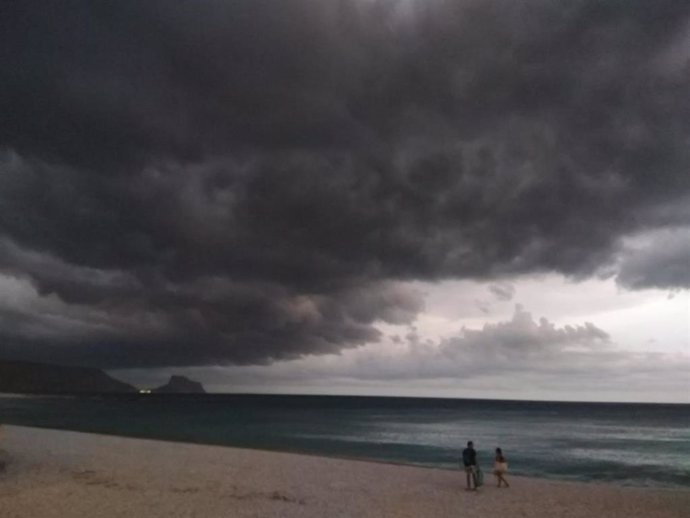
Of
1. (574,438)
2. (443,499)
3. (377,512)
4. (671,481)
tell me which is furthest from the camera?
(574,438)

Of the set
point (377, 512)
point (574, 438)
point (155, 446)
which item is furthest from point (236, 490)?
point (574, 438)

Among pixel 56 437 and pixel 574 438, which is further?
pixel 574 438

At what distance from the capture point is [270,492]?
2441cm

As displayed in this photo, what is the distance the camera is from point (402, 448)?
55.9 meters

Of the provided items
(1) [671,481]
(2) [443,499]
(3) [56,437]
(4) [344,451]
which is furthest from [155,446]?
(1) [671,481]

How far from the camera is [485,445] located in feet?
209

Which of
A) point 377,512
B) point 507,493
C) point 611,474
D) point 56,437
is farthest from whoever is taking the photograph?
point 56,437

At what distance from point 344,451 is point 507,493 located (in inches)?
1110

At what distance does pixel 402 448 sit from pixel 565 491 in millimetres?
29229

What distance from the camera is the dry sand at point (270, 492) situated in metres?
20.5

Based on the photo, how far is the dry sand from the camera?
67.3 ft

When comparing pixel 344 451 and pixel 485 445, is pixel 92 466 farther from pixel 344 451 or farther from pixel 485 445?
pixel 485 445

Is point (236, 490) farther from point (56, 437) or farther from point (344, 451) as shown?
point (56, 437)

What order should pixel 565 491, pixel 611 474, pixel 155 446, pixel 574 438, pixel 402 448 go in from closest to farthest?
pixel 565 491, pixel 611 474, pixel 155 446, pixel 402 448, pixel 574 438
